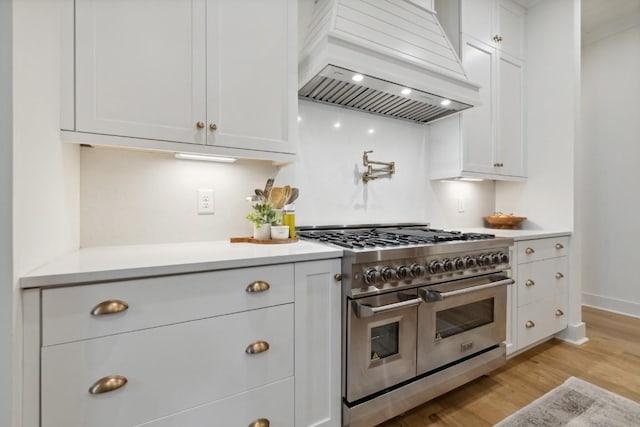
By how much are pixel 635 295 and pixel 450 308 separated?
2.83 metres

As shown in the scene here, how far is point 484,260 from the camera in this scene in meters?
1.66

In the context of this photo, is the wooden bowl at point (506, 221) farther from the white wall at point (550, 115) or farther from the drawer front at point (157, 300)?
the drawer front at point (157, 300)

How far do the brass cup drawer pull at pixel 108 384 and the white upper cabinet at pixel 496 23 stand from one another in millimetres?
2944

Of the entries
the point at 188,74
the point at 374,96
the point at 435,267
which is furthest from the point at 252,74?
the point at 435,267

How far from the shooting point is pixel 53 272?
801 millimetres

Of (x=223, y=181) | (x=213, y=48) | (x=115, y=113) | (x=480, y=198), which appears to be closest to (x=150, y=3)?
(x=213, y=48)

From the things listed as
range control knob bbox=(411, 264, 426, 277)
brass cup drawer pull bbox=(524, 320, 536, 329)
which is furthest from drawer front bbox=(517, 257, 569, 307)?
range control knob bbox=(411, 264, 426, 277)

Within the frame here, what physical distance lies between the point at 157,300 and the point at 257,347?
0.40 m

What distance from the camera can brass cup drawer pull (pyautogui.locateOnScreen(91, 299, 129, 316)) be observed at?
833 millimetres

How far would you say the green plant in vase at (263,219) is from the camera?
1.50m

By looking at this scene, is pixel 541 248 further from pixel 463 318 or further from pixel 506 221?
pixel 463 318

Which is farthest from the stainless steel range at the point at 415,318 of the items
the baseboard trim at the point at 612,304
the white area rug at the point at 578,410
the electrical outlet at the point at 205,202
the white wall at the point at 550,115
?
the baseboard trim at the point at 612,304

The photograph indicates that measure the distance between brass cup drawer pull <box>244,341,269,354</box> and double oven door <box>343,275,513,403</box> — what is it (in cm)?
37

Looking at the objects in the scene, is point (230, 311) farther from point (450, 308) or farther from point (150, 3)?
point (150, 3)
